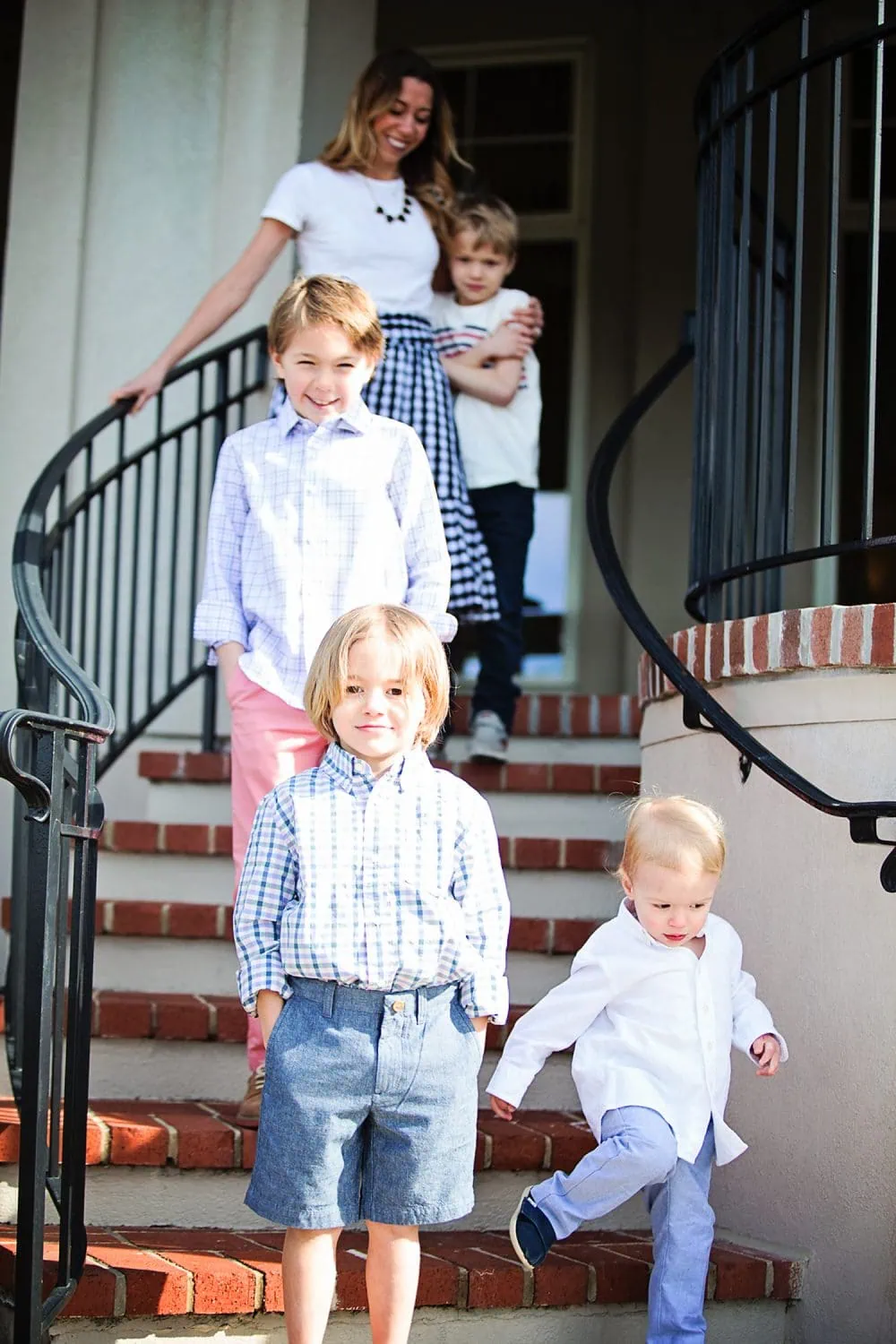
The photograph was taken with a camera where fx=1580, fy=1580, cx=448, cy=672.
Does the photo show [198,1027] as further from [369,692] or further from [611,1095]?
[369,692]

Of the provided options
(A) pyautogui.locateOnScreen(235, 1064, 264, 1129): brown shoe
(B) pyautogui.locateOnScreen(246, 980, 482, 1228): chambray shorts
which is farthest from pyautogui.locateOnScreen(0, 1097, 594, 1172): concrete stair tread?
(B) pyautogui.locateOnScreen(246, 980, 482, 1228): chambray shorts

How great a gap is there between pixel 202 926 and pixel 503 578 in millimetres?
1221

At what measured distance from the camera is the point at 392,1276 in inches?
92.7

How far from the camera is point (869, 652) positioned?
9.55 feet

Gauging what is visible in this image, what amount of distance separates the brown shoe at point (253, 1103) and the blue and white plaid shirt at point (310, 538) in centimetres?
74

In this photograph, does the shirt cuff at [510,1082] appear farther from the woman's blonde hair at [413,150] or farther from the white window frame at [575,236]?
the white window frame at [575,236]

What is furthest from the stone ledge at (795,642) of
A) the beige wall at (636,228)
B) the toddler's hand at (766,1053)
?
the beige wall at (636,228)

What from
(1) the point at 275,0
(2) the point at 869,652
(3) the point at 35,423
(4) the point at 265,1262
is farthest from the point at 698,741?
(1) the point at 275,0

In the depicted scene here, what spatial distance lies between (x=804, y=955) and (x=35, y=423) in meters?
3.22

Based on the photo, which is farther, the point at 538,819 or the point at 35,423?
the point at 35,423

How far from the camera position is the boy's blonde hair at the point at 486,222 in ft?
13.5

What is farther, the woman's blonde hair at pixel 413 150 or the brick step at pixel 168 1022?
the woman's blonde hair at pixel 413 150

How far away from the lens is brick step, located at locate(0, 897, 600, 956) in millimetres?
3756

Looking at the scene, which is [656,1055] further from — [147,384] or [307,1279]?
[147,384]
